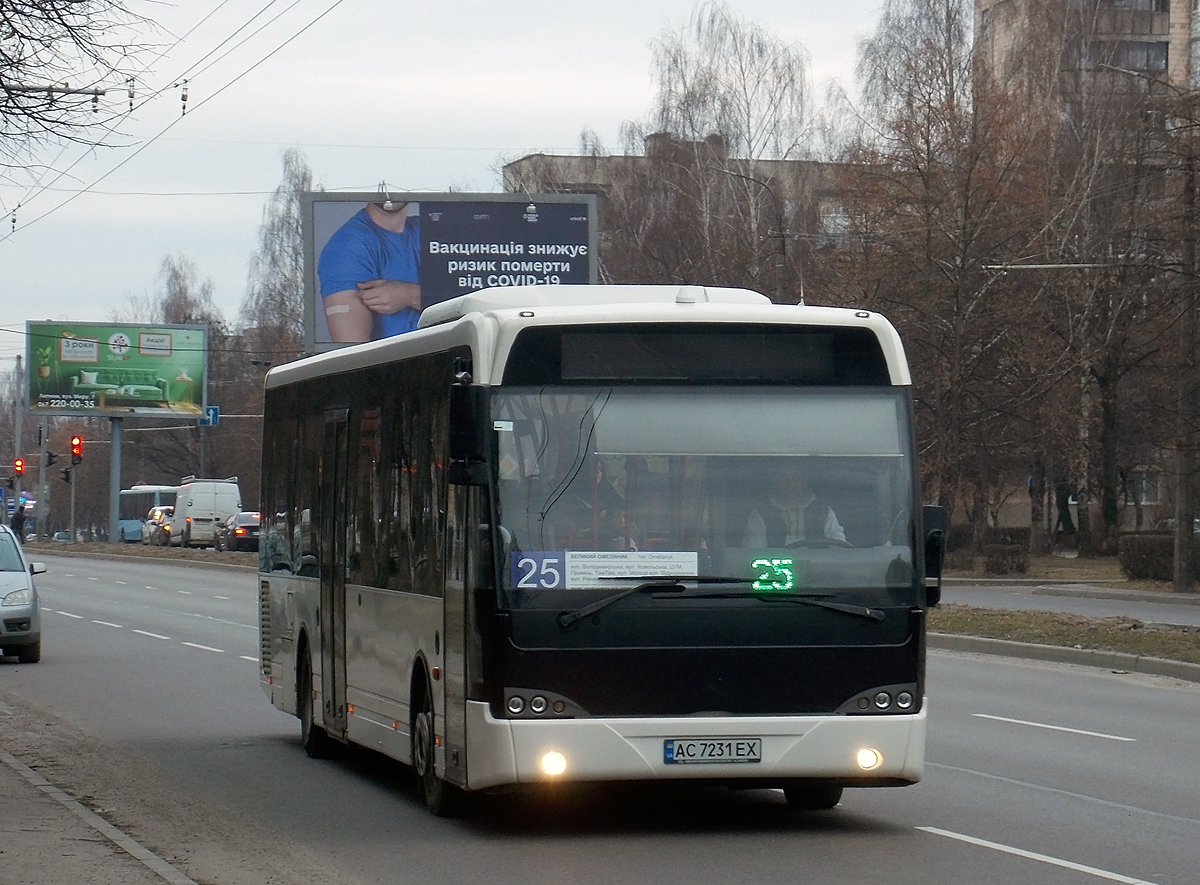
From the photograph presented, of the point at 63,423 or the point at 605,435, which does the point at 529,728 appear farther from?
the point at 63,423

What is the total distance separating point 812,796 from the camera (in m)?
10.4

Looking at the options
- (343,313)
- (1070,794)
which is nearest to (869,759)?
(1070,794)

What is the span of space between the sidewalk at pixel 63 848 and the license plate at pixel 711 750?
2.34 m

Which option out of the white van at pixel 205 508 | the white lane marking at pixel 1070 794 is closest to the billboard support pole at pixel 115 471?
the white van at pixel 205 508

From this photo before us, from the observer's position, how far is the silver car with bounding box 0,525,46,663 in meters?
22.6

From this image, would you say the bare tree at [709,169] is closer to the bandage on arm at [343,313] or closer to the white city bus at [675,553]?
the bandage on arm at [343,313]

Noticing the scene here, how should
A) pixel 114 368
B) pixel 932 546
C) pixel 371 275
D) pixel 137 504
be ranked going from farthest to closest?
pixel 137 504 < pixel 114 368 < pixel 371 275 < pixel 932 546

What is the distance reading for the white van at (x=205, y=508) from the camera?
80188 millimetres

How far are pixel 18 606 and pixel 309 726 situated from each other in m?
10.1

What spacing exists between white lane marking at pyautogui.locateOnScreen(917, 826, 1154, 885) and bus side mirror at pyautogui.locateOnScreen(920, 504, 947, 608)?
3.64 ft

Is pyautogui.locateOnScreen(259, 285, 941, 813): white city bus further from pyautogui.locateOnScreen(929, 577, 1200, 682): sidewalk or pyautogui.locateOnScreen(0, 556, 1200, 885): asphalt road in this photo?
pyautogui.locateOnScreen(929, 577, 1200, 682): sidewalk

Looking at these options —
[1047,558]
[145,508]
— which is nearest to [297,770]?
[1047,558]

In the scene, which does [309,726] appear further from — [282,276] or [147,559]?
[282,276]

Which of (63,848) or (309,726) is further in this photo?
(309,726)
